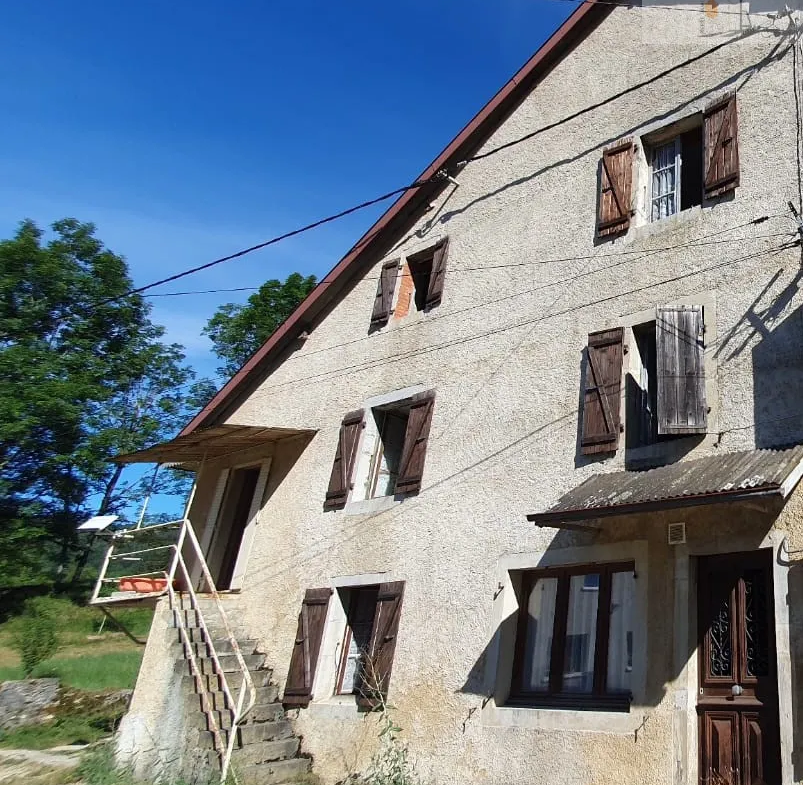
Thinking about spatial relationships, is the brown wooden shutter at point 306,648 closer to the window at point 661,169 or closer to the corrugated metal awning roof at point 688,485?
the corrugated metal awning roof at point 688,485

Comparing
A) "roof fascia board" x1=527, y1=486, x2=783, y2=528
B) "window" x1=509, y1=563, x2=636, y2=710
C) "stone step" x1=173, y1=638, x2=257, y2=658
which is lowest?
"stone step" x1=173, y1=638, x2=257, y2=658

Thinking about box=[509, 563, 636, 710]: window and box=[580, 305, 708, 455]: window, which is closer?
box=[509, 563, 636, 710]: window

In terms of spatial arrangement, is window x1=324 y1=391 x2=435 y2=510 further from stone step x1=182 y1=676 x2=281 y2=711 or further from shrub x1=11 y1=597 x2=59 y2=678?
shrub x1=11 y1=597 x2=59 y2=678

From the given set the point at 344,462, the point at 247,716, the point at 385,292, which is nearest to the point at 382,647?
the point at 247,716

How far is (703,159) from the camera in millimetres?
7613

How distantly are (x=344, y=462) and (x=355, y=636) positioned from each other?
223 centimetres

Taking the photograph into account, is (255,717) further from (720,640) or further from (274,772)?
(720,640)

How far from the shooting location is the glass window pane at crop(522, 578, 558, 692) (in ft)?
22.4

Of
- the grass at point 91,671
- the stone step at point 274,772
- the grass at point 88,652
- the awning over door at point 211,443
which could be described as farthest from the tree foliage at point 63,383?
the stone step at point 274,772

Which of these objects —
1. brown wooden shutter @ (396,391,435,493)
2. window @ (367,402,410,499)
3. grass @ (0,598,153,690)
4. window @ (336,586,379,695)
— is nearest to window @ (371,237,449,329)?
window @ (367,402,410,499)

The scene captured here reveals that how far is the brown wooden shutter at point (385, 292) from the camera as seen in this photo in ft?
34.9

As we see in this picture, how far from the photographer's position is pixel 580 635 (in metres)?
6.68

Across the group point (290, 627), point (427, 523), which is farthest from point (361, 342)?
point (290, 627)

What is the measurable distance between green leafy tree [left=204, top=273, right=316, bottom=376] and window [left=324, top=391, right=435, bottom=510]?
1964 cm
